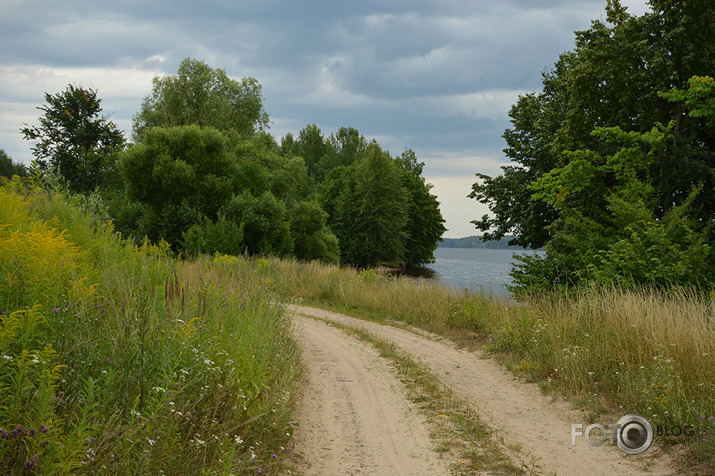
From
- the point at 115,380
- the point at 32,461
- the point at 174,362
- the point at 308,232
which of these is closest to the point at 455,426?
the point at 174,362

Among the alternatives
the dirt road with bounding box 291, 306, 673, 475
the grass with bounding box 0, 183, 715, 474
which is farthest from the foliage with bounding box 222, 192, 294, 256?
the dirt road with bounding box 291, 306, 673, 475

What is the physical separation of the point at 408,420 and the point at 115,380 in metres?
4.05

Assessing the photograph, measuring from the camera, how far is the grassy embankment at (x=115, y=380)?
3240 mm

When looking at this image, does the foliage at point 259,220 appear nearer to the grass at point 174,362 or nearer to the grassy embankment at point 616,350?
the grassy embankment at point 616,350

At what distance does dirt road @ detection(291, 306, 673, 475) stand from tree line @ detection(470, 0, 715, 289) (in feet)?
22.8

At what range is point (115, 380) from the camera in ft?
13.1

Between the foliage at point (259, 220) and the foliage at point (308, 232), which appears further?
the foliage at point (308, 232)

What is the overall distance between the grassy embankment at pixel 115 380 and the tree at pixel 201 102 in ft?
126

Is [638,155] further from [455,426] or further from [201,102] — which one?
[201,102]

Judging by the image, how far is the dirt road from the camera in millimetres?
5602

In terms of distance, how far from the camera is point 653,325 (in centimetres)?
795

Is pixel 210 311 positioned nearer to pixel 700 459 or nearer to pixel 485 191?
pixel 700 459

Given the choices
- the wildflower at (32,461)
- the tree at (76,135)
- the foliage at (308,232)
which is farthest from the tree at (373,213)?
the wildflower at (32,461)

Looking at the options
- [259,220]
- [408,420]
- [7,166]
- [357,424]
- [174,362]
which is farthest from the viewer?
[7,166]
